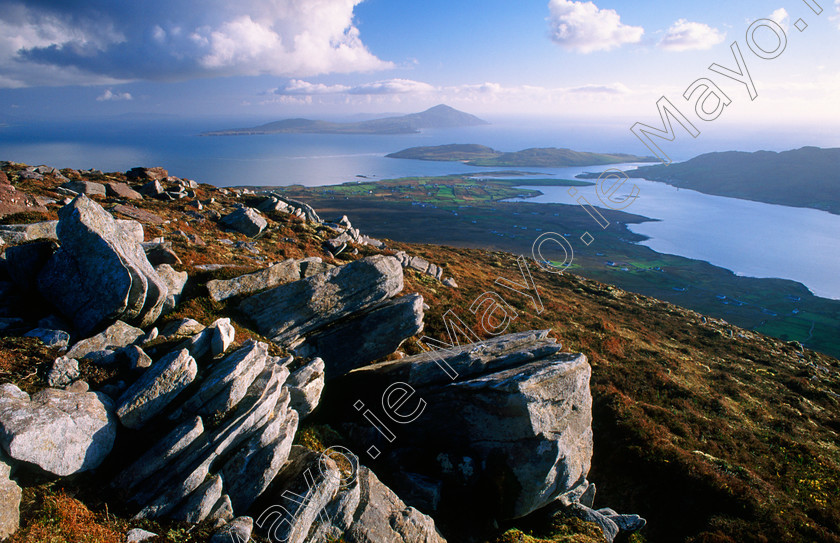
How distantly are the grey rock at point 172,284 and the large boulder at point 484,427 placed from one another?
24.0ft

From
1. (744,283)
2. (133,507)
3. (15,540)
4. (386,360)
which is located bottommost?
(744,283)

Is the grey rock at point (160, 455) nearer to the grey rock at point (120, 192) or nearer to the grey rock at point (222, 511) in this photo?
the grey rock at point (222, 511)

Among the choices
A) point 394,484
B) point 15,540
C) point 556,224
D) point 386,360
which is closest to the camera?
point 15,540

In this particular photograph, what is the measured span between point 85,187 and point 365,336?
99.5 feet

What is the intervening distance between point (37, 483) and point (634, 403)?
25637 mm

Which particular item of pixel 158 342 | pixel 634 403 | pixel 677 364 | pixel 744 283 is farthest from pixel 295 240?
pixel 744 283

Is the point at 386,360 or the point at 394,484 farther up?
the point at 386,360

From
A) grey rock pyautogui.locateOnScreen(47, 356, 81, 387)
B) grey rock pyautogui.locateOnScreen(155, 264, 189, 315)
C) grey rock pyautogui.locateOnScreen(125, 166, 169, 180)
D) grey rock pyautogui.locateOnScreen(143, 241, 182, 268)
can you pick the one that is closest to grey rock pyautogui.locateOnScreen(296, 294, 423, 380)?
grey rock pyautogui.locateOnScreen(155, 264, 189, 315)

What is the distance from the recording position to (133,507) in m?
8.35

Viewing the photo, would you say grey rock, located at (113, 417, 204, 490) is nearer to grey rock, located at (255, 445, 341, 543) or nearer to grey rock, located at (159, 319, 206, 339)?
grey rock, located at (255, 445, 341, 543)

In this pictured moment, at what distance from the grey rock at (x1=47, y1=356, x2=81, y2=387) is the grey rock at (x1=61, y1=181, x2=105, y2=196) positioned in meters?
29.0

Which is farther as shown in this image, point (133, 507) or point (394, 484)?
point (394, 484)

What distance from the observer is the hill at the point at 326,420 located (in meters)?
8.64

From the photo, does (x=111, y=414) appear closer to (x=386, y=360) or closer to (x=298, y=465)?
(x=298, y=465)
